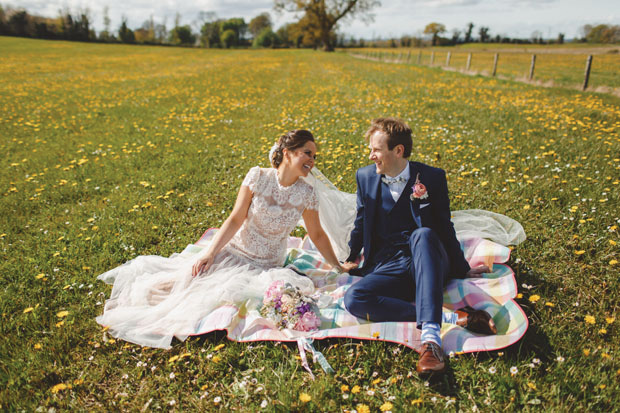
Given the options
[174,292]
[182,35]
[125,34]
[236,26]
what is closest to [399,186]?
[174,292]

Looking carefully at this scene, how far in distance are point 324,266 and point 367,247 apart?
2.16 feet

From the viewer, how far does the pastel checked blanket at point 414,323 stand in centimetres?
287

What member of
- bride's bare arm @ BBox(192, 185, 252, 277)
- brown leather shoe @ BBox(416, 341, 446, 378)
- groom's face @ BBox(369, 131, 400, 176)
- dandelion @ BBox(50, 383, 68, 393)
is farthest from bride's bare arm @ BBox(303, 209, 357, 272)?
dandelion @ BBox(50, 383, 68, 393)

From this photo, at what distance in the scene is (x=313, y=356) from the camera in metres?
2.84

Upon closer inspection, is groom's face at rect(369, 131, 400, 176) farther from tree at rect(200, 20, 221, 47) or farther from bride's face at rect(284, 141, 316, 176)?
tree at rect(200, 20, 221, 47)

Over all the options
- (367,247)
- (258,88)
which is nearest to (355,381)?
(367,247)

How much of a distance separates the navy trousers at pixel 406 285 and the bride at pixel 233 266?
1.95ft

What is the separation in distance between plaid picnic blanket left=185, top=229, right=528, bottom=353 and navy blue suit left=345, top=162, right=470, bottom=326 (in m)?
0.16

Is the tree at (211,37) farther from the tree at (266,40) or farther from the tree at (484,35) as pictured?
the tree at (484,35)

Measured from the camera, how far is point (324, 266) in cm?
416

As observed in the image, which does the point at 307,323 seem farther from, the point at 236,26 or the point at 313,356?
the point at 236,26

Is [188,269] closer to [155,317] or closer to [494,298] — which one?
[155,317]

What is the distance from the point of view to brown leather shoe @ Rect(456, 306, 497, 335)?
292cm

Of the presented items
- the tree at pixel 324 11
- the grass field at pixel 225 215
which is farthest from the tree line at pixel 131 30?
the grass field at pixel 225 215
